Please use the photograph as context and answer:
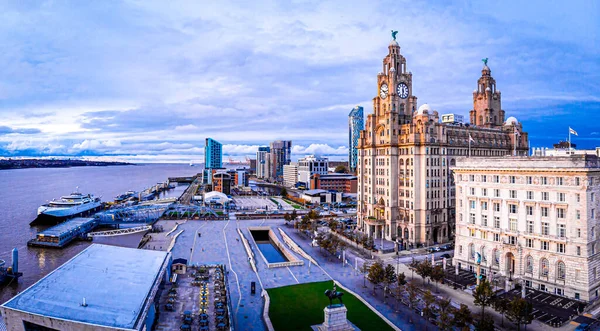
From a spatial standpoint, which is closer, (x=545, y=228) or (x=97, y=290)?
(x=97, y=290)

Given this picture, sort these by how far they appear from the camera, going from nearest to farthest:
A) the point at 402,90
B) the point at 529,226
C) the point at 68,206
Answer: the point at 529,226, the point at 402,90, the point at 68,206

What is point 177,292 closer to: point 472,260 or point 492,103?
point 472,260

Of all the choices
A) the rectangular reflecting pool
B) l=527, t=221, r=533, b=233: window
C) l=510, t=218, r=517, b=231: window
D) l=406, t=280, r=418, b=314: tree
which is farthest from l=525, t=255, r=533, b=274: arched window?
the rectangular reflecting pool

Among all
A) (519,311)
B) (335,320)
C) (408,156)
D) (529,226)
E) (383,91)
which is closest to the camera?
(335,320)

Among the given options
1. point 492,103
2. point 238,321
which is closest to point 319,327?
point 238,321

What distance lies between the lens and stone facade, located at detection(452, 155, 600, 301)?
49656 millimetres

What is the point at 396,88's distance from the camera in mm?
89812

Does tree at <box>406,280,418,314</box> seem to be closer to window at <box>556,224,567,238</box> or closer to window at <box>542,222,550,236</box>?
window at <box>542,222,550,236</box>

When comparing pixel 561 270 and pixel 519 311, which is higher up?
pixel 561 270

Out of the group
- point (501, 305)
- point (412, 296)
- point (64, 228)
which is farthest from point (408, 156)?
point (64, 228)

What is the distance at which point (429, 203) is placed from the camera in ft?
272

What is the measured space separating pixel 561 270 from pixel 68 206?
445 ft

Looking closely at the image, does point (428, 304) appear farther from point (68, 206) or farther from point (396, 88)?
point (68, 206)

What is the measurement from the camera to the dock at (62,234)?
92250 mm
